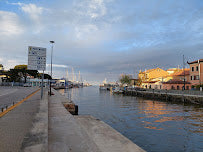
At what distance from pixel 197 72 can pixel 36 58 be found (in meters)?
53.3

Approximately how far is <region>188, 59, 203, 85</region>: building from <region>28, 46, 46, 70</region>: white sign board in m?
51.6

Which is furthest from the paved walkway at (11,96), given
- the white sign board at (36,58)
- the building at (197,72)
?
the building at (197,72)

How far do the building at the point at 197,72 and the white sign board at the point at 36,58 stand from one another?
169ft

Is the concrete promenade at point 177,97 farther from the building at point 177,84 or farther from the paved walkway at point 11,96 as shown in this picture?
the paved walkway at point 11,96

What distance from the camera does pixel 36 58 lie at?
703 inches

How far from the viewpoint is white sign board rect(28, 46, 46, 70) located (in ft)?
57.6

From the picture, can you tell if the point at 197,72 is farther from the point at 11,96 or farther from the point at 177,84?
the point at 11,96

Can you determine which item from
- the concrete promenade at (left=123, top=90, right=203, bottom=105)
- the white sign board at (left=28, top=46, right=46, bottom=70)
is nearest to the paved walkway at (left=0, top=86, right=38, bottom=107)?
the white sign board at (left=28, top=46, right=46, bottom=70)

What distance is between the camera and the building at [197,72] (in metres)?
50.9

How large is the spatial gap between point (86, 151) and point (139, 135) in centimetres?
839

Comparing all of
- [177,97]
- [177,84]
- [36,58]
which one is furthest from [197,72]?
[36,58]

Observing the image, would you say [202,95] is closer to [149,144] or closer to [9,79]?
[149,144]

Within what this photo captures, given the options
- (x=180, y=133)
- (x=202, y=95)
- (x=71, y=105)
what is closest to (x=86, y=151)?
(x=180, y=133)

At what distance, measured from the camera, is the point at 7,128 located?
22.3 feet
